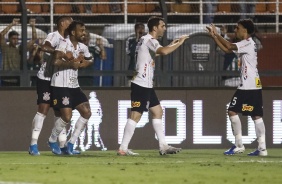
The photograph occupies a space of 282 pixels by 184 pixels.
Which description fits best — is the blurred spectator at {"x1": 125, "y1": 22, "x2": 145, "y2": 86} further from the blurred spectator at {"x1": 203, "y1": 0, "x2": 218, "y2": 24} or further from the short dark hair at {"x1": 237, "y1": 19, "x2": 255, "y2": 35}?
the short dark hair at {"x1": 237, "y1": 19, "x2": 255, "y2": 35}

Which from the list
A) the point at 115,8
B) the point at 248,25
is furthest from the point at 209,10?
the point at 248,25

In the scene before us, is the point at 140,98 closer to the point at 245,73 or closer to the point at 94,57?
the point at 245,73

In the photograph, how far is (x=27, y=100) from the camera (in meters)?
19.2

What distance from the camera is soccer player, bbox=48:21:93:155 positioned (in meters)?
→ 16.4

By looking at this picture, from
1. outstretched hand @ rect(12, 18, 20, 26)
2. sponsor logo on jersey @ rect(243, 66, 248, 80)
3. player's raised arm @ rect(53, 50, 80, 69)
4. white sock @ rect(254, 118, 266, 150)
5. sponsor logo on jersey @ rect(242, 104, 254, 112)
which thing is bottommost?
white sock @ rect(254, 118, 266, 150)

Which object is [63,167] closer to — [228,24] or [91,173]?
[91,173]

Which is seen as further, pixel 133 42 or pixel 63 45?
pixel 133 42

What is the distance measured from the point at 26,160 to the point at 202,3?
6.68 m

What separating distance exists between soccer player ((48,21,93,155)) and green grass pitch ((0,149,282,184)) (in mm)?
619

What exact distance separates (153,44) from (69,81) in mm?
1526

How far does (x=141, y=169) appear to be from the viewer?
13.5 metres

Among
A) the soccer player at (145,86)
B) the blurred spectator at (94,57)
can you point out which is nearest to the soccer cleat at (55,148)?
the soccer player at (145,86)

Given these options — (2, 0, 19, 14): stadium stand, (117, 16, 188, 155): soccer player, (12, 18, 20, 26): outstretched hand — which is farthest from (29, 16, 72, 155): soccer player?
(2, 0, 19, 14): stadium stand

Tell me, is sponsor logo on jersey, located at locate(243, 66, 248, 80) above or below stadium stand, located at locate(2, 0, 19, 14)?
below
